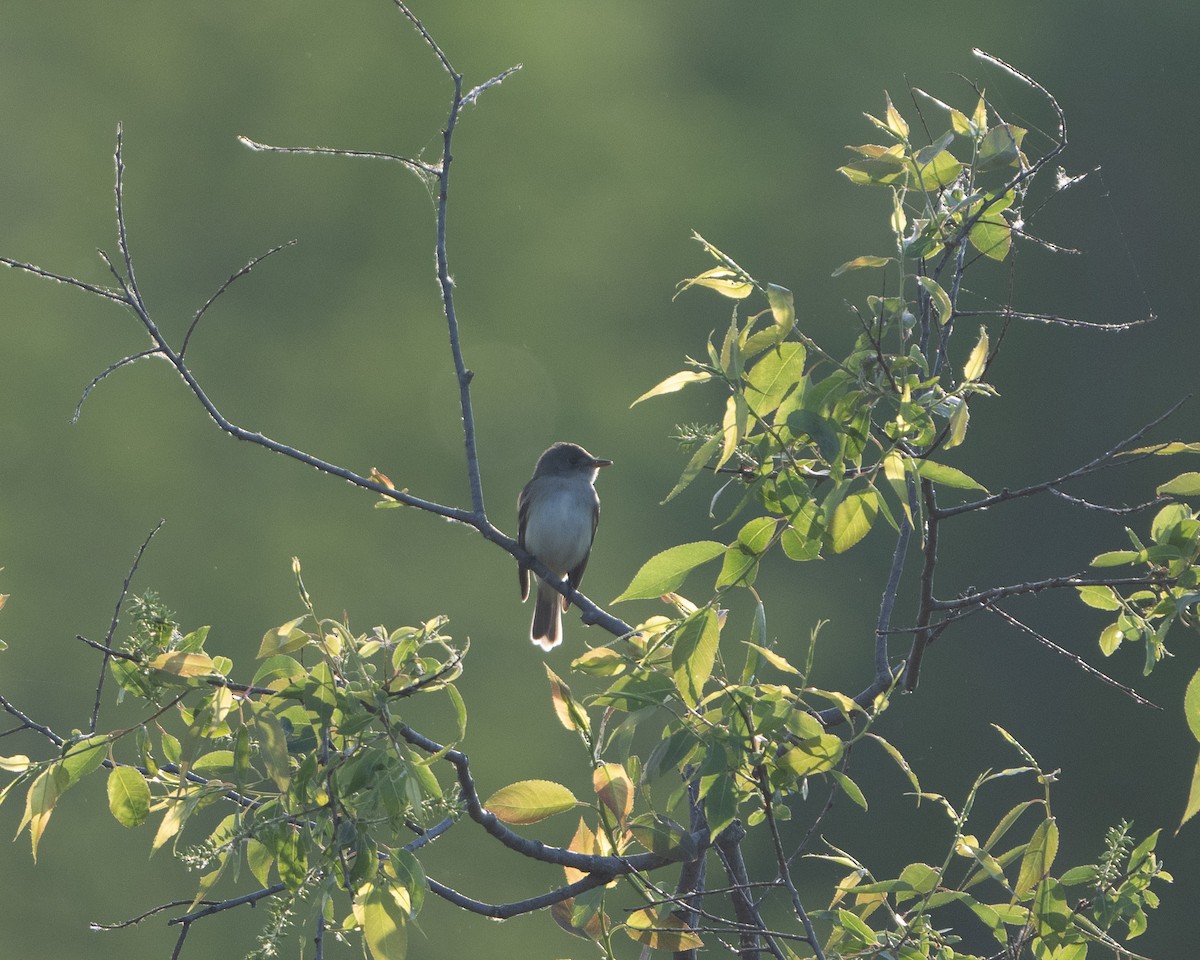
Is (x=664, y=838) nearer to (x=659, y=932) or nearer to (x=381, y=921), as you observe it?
(x=659, y=932)

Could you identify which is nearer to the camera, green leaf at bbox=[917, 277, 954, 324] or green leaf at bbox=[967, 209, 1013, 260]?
green leaf at bbox=[917, 277, 954, 324]

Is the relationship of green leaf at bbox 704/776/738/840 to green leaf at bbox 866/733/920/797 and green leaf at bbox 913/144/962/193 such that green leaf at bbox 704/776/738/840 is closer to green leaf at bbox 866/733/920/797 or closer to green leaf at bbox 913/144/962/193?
green leaf at bbox 866/733/920/797

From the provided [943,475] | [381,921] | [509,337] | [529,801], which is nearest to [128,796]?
[381,921]

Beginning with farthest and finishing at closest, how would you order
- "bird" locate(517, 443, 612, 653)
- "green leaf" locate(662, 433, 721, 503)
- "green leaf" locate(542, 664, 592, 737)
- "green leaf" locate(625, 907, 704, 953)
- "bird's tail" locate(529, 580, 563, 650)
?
"bird's tail" locate(529, 580, 563, 650) < "bird" locate(517, 443, 612, 653) < "green leaf" locate(625, 907, 704, 953) < "green leaf" locate(542, 664, 592, 737) < "green leaf" locate(662, 433, 721, 503)

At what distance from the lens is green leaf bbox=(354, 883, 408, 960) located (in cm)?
179

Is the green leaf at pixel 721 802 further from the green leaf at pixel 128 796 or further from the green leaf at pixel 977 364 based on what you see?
the green leaf at pixel 128 796

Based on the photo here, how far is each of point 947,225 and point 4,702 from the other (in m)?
1.83

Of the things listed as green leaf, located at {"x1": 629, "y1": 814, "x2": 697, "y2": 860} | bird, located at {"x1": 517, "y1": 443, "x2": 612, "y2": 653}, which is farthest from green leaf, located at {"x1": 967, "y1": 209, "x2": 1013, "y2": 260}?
bird, located at {"x1": 517, "y1": 443, "x2": 612, "y2": 653}

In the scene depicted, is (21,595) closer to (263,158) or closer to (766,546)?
(263,158)

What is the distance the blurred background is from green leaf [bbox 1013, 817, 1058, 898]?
8565 millimetres

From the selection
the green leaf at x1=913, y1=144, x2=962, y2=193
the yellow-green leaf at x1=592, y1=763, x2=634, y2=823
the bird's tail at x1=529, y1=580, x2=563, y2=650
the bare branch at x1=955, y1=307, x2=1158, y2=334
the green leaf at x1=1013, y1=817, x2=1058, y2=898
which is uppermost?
the bird's tail at x1=529, y1=580, x2=563, y2=650

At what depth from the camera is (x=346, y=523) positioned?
14.0 metres

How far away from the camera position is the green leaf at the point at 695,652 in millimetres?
1726

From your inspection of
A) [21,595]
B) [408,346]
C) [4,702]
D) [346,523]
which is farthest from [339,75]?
[4,702]
